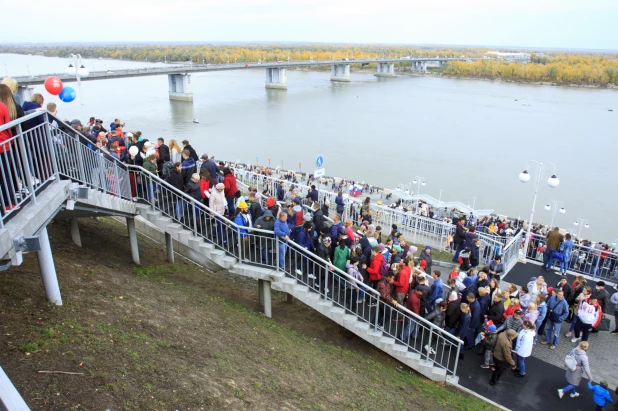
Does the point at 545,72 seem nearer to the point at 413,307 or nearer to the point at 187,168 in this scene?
the point at 413,307

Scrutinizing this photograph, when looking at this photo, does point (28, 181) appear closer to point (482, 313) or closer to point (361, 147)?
point (482, 313)

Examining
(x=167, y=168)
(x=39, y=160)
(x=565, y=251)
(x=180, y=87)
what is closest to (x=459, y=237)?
(x=565, y=251)

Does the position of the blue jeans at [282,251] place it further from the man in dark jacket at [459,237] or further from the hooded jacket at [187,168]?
the man in dark jacket at [459,237]

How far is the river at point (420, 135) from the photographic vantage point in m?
31.5

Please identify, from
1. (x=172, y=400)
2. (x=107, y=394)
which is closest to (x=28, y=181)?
(x=107, y=394)

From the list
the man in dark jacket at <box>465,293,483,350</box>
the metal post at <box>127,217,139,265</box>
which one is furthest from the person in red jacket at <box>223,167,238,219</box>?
the man in dark jacket at <box>465,293,483,350</box>

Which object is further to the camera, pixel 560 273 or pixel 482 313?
pixel 560 273

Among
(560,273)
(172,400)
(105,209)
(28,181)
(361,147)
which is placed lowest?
(361,147)

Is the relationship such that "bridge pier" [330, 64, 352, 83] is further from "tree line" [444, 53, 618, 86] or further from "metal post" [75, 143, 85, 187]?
"metal post" [75, 143, 85, 187]

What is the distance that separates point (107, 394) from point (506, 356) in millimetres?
5747

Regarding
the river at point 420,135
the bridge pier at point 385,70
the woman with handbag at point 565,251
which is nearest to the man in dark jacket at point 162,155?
the woman with handbag at point 565,251

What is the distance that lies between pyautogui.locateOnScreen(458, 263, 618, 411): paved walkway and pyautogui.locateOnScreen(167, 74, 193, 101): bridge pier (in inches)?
2587

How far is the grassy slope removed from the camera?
14.0 ft

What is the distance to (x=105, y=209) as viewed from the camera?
7160mm
